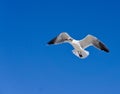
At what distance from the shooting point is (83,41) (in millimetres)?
15328

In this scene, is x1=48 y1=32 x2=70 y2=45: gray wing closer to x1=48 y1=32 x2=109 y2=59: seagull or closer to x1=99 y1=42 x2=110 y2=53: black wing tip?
x1=48 y1=32 x2=109 y2=59: seagull

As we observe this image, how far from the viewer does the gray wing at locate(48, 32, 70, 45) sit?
14778 millimetres

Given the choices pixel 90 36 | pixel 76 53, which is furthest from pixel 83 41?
pixel 76 53

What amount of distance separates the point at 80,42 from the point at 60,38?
0.84 m

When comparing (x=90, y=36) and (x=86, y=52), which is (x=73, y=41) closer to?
(x=90, y=36)

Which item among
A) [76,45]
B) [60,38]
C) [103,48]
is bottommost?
[103,48]

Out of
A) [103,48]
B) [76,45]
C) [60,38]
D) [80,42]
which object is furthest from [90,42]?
[103,48]

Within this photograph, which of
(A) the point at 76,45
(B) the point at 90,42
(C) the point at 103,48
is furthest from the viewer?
(B) the point at 90,42

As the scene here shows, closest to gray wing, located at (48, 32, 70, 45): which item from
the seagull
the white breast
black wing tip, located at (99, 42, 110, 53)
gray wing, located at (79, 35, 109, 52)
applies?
the seagull

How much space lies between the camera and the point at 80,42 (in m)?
15.2

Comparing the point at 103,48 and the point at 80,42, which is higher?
the point at 80,42

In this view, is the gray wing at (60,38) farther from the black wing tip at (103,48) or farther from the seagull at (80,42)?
the black wing tip at (103,48)

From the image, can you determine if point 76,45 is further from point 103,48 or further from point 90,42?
point 103,48

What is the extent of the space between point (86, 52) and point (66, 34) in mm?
2085
